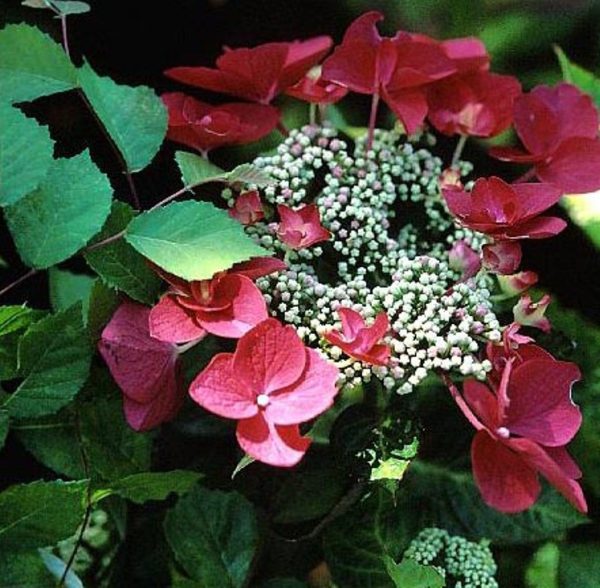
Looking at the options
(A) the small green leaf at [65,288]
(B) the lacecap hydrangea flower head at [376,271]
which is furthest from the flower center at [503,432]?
(A) the small green leaf at [65,288]

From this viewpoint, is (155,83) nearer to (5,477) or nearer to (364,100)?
(364,100)

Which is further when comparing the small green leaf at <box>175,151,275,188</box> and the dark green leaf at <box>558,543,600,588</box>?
the dark green leaf at <box>558,543,600,588</box>

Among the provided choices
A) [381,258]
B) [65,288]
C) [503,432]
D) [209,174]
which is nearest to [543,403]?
[503,432]

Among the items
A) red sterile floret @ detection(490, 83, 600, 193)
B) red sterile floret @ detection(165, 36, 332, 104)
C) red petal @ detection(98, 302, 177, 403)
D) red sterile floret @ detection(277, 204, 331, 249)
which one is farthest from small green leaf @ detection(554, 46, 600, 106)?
red petal @ detection(98, 302, 177, 403)

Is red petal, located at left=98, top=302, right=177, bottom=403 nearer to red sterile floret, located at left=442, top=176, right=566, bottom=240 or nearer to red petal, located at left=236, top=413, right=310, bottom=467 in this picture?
red petal, located at left=236, top=413, right=310, bottom=467

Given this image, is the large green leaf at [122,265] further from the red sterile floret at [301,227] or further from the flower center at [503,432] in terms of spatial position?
the flower center at [503,432]

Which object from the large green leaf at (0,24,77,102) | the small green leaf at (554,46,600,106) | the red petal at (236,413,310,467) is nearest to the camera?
the red petal at (236,413,310,467)

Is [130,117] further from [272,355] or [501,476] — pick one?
[501,476]
